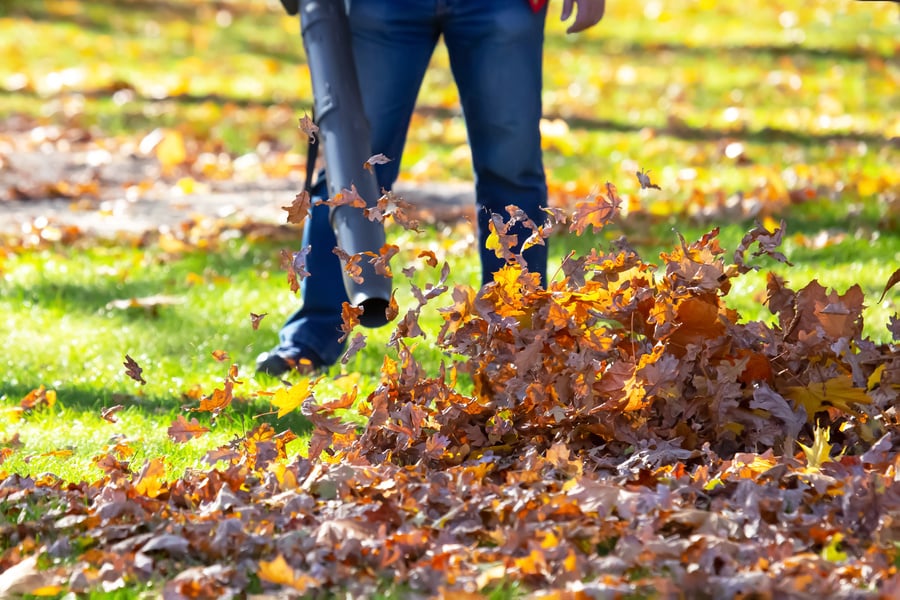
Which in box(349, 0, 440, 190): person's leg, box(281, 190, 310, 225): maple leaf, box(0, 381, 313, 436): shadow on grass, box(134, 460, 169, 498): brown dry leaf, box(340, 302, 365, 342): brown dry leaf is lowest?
box(0, 381, 313, 436): shadow on grass

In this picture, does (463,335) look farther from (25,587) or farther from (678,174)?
(678,174)

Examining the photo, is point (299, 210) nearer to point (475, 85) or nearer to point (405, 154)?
point (475, 85)

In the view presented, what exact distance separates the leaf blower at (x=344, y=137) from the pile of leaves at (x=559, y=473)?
0.25 meters

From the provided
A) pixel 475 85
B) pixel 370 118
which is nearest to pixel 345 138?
pixel 370 118

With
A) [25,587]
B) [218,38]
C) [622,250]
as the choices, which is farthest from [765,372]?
[218,38]

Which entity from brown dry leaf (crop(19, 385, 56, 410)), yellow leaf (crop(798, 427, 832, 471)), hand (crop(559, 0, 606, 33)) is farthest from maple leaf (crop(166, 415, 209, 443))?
hand (crop(559, 0, 606, 33))

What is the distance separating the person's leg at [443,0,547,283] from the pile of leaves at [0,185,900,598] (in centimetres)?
73

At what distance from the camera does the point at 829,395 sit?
10.8 ft

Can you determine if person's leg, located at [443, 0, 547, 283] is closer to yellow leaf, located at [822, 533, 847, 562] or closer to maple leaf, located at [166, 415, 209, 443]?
maple leaf, located at [166, 415, 209, 443]

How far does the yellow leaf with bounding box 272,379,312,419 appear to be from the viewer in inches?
130

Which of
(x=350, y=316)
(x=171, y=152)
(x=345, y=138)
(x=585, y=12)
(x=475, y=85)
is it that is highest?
(x=585, y=12)

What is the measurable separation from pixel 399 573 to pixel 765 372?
4.10 feet

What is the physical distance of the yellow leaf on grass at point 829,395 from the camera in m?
3.28

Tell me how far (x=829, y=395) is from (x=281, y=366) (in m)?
1.84
